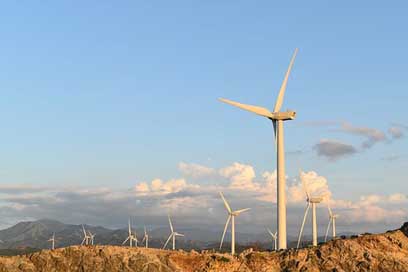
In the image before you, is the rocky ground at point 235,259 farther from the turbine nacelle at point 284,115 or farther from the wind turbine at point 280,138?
the turbine nacelle at point 284,115

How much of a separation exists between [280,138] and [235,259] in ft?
98.4

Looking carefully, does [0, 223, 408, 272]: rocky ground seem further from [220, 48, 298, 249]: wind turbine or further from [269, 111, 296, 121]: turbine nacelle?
[269, 111, 296, 121]: turbine nacelle

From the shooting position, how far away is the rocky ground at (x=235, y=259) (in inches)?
5182

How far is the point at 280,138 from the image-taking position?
14162cm

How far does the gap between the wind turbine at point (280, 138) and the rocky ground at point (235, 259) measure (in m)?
6.51

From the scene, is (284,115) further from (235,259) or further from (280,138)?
(235,259)

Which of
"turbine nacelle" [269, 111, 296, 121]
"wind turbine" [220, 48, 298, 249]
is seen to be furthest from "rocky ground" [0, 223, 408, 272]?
"turbine nacelle" [269, 111, 296, 121]

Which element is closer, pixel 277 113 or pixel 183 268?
pixel 183 268

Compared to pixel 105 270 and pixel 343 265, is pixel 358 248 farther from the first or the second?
pixel 105 270

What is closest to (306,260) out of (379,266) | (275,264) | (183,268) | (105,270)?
(275,264)

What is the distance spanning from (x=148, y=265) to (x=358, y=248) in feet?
154

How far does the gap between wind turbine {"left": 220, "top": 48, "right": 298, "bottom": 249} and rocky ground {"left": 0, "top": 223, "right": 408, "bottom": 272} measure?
21.4ft

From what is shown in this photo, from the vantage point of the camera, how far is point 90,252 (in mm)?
137500

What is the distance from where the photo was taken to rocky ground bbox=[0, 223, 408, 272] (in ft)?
432
